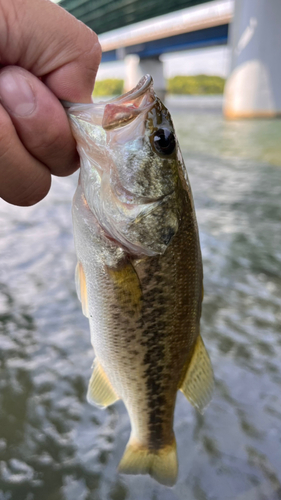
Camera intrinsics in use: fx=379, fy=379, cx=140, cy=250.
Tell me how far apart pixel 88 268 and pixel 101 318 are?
0.23 metres

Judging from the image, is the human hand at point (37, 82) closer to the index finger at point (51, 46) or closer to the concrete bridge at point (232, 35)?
the index finger at point (51, 46)

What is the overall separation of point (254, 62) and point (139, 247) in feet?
98.0

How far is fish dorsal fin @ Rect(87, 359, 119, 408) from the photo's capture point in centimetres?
188

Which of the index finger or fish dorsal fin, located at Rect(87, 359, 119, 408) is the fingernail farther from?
fish dorsal fin, located at Rect(87, 359, 119, 408)

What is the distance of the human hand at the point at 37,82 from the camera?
121cm

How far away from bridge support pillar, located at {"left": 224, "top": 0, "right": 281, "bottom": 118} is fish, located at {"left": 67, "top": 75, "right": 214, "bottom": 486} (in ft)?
93.6

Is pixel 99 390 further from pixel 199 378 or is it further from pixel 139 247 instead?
pixel 139 247

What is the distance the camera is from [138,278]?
1521 mm

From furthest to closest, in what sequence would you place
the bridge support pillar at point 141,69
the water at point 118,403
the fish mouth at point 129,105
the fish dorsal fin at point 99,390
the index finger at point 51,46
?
the bridge support pillar at point 141,69, the water at point 118,403, the fish dorsal fin at point 99,390, the fish mouth at point 129,105, the index finger at point 51,46

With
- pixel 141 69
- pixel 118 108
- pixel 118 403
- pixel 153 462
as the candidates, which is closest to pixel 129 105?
pixel 118 108

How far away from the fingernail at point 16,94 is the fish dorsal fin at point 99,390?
3.98ft

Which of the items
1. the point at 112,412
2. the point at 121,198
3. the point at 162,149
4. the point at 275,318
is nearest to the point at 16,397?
the point at 112,412

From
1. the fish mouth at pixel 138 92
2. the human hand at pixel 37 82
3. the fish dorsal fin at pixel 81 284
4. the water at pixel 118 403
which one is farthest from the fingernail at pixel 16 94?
the water at pixel 118 403

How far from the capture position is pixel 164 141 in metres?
1.42
